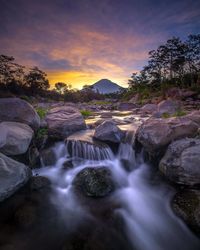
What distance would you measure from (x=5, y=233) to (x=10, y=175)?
1.14 m

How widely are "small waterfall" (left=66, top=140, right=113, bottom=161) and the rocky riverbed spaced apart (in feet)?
0.11

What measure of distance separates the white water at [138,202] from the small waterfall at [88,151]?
0.07 m

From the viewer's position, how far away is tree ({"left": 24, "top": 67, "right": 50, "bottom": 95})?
52688 millimetres

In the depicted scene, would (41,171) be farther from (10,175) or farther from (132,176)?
(132,176)

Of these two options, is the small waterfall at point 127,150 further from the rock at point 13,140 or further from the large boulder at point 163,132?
the rock at point 13,140

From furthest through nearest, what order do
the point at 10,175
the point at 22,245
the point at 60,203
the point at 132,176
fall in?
the point at 132,176
the point at 60,203
the point at 10,175
the point at 22,245

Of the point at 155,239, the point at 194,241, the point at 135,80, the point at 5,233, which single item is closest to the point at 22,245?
the point at 5,233

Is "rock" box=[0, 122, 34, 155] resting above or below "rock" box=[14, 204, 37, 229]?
above

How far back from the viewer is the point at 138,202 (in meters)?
4.18

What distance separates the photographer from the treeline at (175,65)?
3578cm

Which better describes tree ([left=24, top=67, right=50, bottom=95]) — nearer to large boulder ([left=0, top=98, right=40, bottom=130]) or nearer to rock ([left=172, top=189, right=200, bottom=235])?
large boulder ([left=0, top=98, right=40, bottom=130])

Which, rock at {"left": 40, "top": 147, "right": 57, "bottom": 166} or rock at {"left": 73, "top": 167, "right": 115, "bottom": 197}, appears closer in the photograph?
rock at {"left": 73, "top": 167, "right": 115, "bottom": 197}


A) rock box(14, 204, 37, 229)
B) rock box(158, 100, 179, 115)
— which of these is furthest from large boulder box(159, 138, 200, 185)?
rock box(158, 100, 179, 115)

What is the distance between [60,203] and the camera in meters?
4.09
